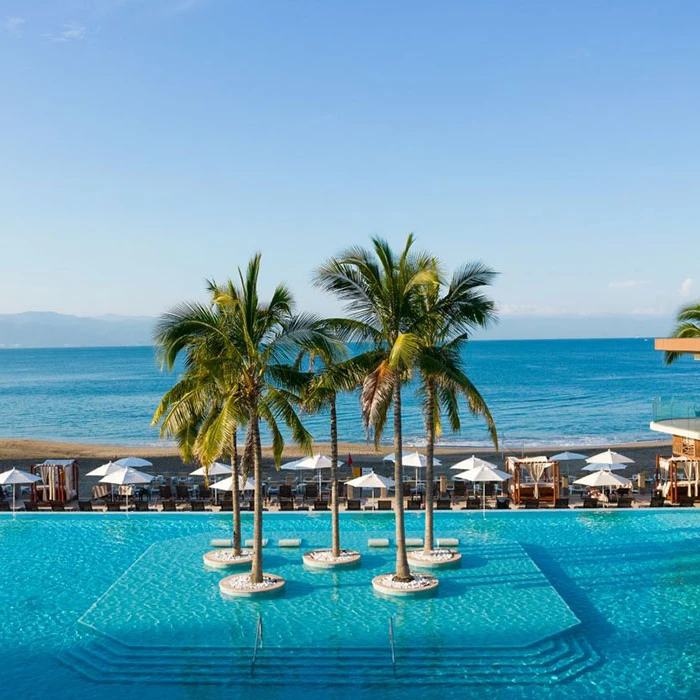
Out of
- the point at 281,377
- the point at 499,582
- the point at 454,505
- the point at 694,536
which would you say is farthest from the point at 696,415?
the point at 281,377

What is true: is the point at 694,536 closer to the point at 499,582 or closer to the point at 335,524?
the point at 499,582

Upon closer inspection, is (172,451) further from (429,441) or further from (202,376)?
(202,376)

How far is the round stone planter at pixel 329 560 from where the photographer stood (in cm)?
1880

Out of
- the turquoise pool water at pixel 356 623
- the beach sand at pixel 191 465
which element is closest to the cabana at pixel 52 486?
the beach sand at pixel 191 465

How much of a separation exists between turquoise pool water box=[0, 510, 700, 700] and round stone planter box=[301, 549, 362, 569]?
38 cm

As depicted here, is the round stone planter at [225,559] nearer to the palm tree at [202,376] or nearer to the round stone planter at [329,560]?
the round stone planter at [329,560]

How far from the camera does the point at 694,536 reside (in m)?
22.9

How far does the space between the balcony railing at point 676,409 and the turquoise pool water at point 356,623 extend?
654cm

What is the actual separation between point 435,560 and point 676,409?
45.8 ft

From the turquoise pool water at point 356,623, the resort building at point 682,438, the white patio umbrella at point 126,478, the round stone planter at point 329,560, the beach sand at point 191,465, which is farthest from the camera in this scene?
the beach sand at point 191,465

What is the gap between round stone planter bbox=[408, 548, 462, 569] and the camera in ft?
61.7

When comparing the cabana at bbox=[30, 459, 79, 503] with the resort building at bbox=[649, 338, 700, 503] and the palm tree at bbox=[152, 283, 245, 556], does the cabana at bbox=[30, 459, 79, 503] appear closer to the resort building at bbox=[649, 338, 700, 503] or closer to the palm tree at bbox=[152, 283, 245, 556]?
the palm tree at bbox=[152, 283, 245, 556]

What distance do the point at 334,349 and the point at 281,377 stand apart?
1.25 meters

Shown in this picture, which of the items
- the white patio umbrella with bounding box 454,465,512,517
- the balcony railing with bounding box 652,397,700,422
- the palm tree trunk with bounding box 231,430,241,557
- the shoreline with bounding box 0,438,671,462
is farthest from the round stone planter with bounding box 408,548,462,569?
the shoreline with bounding box 0,438,671,462
